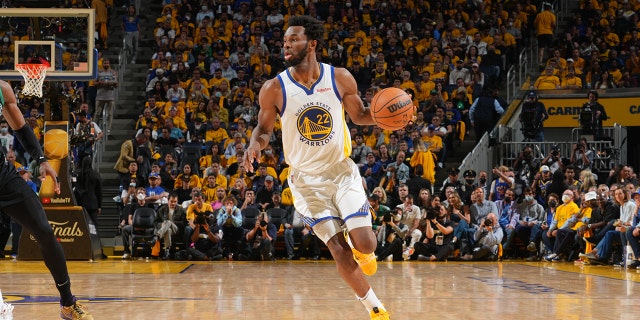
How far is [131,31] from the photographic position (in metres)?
22.8

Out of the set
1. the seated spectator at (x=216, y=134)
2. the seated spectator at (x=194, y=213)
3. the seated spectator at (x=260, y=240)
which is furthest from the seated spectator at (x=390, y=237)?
the seated spectator at (x=216, y=134)

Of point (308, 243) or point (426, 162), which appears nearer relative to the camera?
point (308, 243)

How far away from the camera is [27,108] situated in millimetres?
19125

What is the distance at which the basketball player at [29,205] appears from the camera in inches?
229

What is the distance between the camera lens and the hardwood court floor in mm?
7105

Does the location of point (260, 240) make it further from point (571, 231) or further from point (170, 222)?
point (571, 231)

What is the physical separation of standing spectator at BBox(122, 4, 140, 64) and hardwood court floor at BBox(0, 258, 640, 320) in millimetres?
10362

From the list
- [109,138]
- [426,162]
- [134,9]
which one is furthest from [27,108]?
[426,162]

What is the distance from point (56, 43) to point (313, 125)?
29.5ft

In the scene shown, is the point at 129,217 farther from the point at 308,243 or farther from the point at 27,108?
the point at 27,108

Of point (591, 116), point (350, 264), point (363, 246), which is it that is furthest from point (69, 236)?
point (591, 116)

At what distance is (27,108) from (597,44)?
1381 centimetres

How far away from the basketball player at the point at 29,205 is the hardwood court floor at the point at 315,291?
675 mm

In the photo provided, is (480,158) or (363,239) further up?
(480,158)
